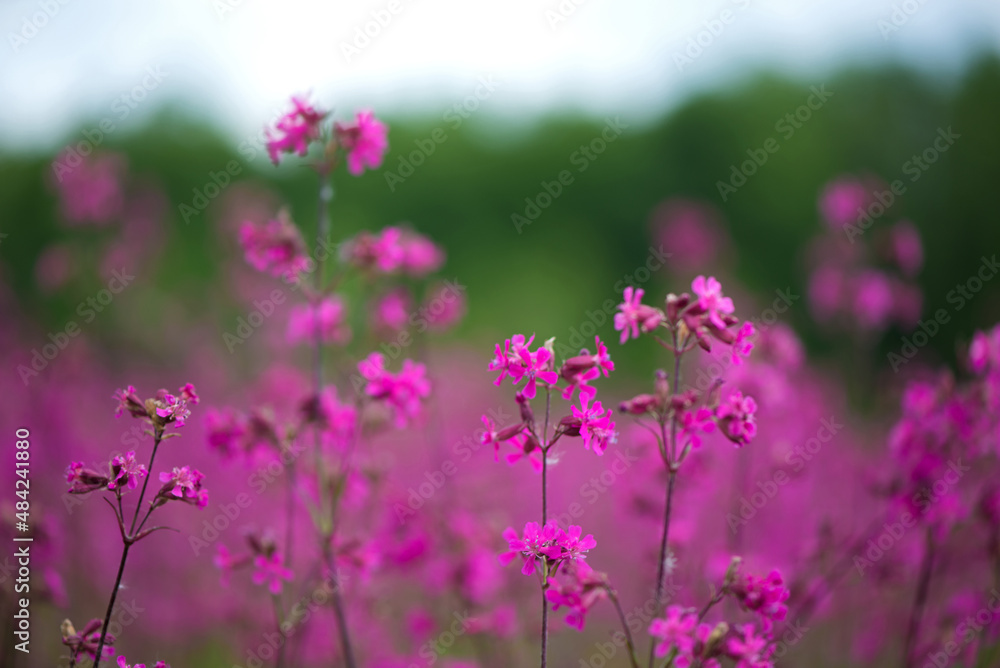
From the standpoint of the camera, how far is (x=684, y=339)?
1.74 metres

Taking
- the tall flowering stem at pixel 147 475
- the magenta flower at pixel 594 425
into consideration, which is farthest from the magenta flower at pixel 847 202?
the tall flowering stem at pixel 147 475

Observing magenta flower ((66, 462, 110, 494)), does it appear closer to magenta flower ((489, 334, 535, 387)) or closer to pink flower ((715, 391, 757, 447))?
magenta flower ((489, 334, 535, 387))

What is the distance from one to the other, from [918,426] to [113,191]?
5.34m

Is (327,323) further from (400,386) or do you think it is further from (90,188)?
(90,188)

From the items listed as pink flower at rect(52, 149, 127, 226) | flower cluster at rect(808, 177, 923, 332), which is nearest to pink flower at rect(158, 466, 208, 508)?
flower cluster at rect(808, 177, 923, 332)

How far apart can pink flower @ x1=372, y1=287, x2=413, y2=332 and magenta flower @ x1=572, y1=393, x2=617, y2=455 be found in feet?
4.30

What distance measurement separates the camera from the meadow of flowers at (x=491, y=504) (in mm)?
1698

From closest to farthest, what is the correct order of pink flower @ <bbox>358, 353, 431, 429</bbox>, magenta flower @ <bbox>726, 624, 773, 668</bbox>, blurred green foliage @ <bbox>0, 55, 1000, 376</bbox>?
magenta flower @ <bbox>726, 624, 773, 668</bbox>, pink flower @ <bbox>358, 353, 431, 429</bbox>, blurred green foliage @ <bbox>0, 55, 1000, 376</bbox>

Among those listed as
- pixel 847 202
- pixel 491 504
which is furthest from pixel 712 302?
pixel 847 202

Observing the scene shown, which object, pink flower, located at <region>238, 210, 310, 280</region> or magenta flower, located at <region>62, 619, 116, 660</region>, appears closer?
magenta flower, located at <region>62, 619, 116, 660</region>

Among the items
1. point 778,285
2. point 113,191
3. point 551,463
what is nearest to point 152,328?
point 113,191

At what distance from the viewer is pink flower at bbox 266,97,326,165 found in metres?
2.26

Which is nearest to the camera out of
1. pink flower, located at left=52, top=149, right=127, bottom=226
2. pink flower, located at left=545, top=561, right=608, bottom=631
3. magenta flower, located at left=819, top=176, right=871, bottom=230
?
pink flower, located at left=545, top=561, right=608, bottom=631

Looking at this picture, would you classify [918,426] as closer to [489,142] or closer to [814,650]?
[814,650]
